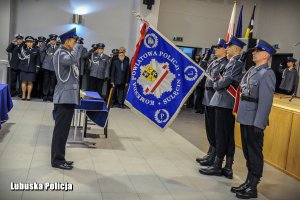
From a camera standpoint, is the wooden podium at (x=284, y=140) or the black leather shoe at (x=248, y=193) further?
the wooden podium at (x=284, y=140)

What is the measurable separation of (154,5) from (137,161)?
714 cm

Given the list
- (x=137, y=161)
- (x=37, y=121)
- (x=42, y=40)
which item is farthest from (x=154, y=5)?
(x=137, y=161)

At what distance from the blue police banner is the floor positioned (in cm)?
74

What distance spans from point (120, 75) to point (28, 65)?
7.91ft

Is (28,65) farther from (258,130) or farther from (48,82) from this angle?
(258,130)

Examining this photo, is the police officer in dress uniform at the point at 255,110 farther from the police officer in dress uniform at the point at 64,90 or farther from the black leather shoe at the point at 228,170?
the police officer in dress uniform at the point at 64,90

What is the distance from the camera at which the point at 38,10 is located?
36.8 feet

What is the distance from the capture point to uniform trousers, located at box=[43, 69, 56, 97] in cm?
951

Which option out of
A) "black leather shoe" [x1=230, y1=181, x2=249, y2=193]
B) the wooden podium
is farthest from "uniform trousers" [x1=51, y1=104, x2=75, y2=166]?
the wooden podium

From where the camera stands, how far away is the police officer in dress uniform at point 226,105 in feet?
14.2

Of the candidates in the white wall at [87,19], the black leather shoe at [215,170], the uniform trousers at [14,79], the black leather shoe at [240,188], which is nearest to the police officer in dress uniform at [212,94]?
the black leather shoe at [215,170]

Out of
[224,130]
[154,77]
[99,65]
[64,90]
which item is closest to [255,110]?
[224,130]

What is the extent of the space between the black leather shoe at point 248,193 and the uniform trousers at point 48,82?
680 centimetres

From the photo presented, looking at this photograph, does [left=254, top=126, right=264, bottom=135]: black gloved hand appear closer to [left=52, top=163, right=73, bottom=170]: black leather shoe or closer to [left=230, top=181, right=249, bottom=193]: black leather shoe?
[left=230, top=181, right=249, bottom=193]: black leather shoe
